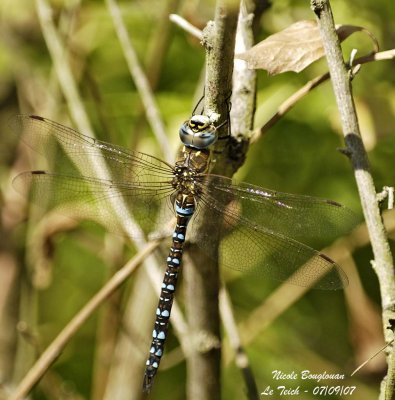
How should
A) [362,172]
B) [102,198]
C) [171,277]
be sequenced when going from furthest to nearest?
[102,198]
[171,277]
[362,172]

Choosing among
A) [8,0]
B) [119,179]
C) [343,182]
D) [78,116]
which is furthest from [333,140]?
[8,0]

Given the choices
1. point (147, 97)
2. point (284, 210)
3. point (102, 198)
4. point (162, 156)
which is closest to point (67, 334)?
point (102, 198)

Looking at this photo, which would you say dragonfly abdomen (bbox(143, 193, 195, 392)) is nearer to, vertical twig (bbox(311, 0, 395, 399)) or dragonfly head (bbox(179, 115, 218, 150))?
dragonfly head (bbox(179, 115, 218, 150))

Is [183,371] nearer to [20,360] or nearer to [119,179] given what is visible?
[20,360]

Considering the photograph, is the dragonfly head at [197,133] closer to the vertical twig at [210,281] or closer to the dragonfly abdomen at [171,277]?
the vertical twig at [210,281]

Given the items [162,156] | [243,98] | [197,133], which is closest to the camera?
[243,98]

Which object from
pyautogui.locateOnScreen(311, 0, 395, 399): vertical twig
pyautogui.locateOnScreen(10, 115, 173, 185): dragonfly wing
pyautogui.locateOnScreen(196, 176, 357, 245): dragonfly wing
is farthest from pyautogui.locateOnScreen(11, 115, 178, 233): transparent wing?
pyautogui.locateOnScreen(311, 0, 395, 399): vertical twig

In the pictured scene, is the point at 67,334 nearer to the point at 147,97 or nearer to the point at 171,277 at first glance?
the point at 171,277
